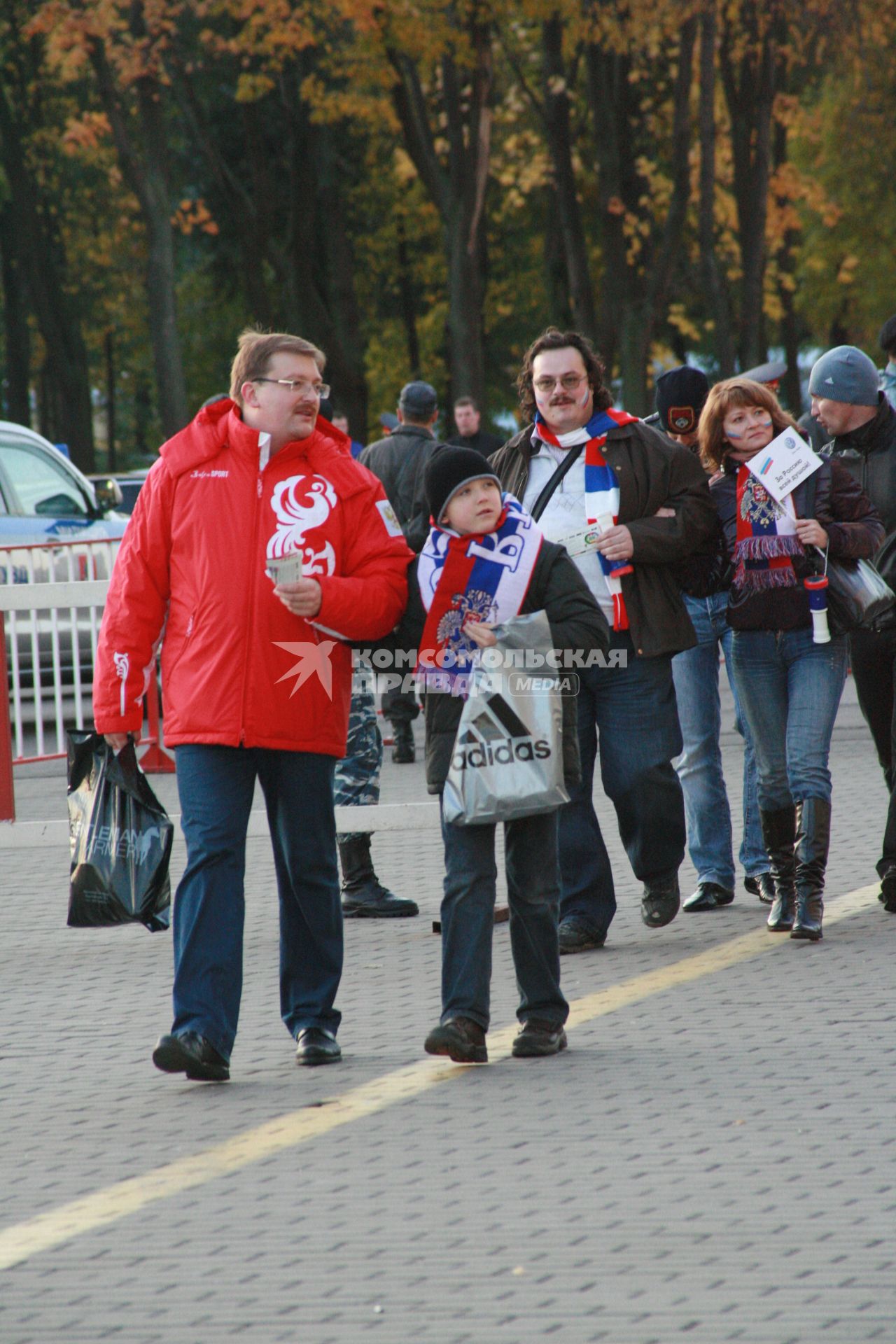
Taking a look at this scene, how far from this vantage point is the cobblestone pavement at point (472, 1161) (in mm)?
3682

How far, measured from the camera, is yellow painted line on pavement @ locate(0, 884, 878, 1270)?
4188 millimetres

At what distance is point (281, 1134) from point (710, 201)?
17927mm

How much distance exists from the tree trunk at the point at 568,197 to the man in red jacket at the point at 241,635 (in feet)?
55.1

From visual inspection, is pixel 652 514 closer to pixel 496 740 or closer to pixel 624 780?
pixel 624 780

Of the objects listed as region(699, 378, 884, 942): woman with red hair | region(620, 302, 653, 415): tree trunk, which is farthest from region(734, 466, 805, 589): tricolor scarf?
region(620, 302, 653, 415): tree trunk

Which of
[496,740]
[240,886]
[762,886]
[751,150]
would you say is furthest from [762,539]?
[751,150]

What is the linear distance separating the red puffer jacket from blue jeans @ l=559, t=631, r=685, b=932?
140cm

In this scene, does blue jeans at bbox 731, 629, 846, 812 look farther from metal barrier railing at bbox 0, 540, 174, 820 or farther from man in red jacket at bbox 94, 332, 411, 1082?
metal barrier railing at bbox 0, 540, 174, 820

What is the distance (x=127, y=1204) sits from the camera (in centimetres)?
431

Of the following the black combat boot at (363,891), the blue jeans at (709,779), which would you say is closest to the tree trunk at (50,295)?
the black combat boot at (363,891)

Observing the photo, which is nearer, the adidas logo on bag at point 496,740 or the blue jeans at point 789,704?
the adidas logo on bag at point 496,740

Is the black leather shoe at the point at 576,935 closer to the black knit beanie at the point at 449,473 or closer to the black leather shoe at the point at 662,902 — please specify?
the black leather shoe at the point at 662,902

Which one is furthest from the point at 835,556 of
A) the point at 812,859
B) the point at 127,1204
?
the point at 127,1204

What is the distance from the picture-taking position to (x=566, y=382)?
6340mm
